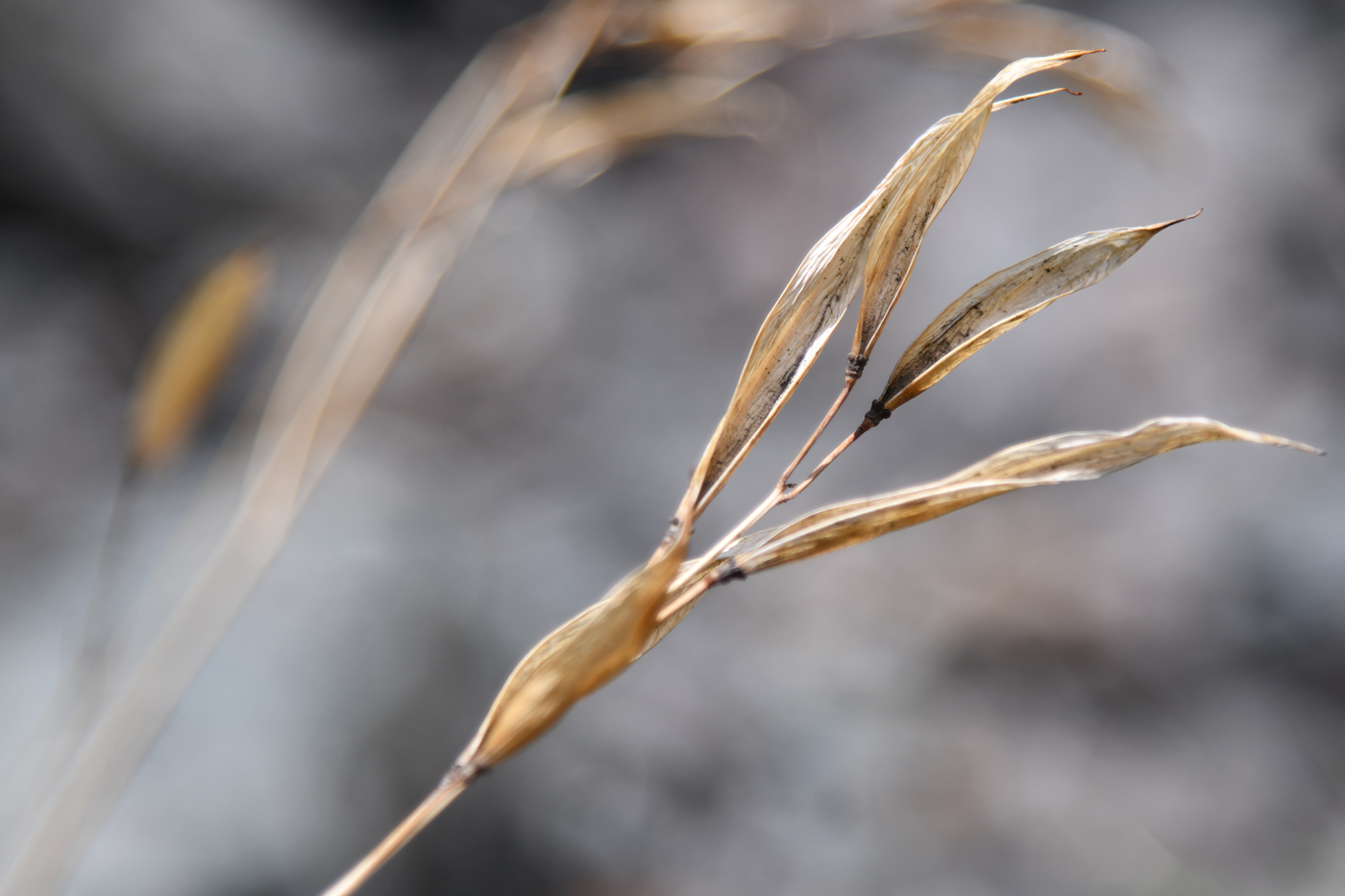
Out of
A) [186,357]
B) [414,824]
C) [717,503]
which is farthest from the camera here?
[717,503]

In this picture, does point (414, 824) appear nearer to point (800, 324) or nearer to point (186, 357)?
point (800, 324)

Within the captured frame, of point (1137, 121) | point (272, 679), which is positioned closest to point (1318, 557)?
point (1137, 121)

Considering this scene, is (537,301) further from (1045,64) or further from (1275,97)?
(1275,97)

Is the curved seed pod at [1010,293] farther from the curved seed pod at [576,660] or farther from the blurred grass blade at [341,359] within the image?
the blurred grass blade at [341,359]

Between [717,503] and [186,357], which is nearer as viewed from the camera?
[186,357]

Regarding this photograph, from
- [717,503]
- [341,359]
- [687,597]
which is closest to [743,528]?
[687,597]

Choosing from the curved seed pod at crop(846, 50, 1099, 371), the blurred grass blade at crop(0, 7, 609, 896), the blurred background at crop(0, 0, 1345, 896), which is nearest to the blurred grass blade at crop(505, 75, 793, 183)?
the blurred grass blade at crop(0, 7, 609, 896)
